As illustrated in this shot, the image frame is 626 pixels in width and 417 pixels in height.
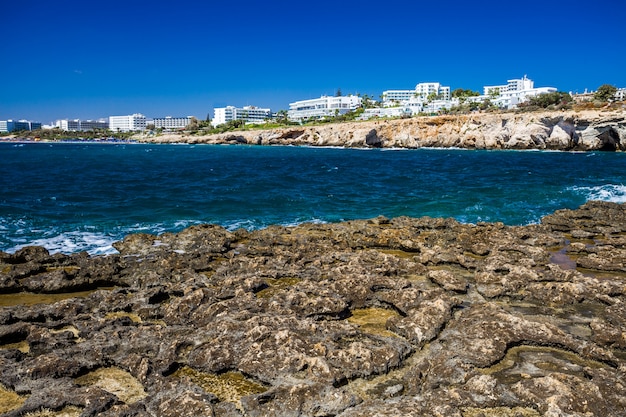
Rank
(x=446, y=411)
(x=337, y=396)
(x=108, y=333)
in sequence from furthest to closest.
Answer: (x=108, y=333) → (x=337, y=396) → (x=446, y=411)

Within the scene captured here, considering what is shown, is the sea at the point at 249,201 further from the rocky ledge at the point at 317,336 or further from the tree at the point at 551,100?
the tree at the point at 551,100

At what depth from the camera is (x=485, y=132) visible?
106 m

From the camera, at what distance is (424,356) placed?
714 cm

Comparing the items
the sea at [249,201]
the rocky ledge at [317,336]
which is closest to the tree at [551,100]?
the sea at [249,201]

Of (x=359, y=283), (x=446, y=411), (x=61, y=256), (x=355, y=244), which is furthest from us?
(x=355, y=244)

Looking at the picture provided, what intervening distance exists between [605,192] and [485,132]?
80.0 meters

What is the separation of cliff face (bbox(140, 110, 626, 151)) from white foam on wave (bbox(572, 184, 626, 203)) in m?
59.9

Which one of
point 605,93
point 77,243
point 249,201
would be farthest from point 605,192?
point 605,93

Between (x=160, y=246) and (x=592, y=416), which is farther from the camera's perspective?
(x=160, y=246)

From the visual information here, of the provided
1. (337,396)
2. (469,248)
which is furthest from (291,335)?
(469,248)

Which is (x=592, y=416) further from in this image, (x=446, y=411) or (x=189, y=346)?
(x=189, y=346)

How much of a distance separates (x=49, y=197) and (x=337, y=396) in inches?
1208

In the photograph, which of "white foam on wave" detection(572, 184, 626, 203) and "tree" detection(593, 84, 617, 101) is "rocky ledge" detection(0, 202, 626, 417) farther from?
"tree" detection(593, 84, 617, 101)

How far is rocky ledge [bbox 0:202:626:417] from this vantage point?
5.75 metres
